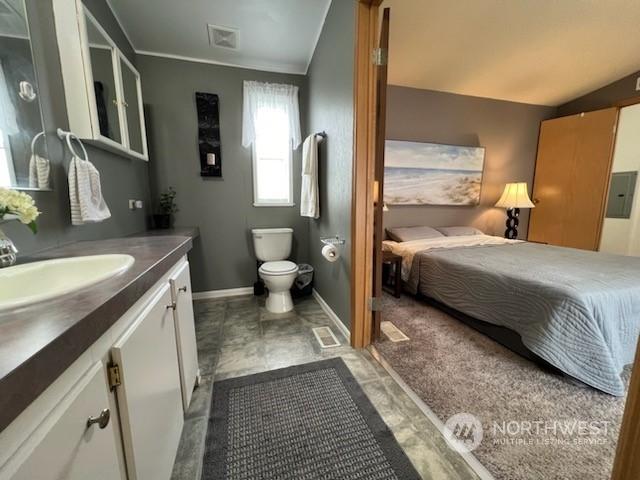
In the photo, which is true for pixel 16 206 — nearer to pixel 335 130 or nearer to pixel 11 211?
pixel 11 211

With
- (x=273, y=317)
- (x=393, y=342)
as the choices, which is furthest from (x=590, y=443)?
(x=273, y=317)

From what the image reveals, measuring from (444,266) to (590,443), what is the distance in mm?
1423

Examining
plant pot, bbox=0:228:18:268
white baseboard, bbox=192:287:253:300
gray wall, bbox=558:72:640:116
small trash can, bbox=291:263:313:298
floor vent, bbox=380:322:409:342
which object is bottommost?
floor vent, bbox=380:322:409:342

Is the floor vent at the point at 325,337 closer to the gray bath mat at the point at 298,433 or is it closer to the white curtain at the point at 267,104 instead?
the gray bath mat at the point at 298,433

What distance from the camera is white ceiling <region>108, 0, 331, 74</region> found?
200 cm

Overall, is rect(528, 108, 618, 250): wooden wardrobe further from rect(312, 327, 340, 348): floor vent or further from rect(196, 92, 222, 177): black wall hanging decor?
rect(196, 92, 222, 177): black wall hanging decor

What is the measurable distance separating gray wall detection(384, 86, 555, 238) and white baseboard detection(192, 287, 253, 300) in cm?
201

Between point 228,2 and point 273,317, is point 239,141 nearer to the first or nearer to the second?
point 228,2

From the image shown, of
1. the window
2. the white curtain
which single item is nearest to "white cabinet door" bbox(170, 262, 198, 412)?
the window

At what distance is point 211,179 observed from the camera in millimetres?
2762

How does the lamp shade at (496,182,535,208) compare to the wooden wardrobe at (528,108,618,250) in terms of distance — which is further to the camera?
the lamp shade at (496,182,535,208)

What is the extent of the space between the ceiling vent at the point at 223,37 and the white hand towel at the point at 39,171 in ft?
5.67

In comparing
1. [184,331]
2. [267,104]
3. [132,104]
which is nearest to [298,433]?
[184,331]

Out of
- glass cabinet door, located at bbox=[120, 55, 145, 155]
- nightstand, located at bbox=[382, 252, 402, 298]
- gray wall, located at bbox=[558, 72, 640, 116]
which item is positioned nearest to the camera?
glass cabinet door, located at bbox=[120, 55, 145, 155]
